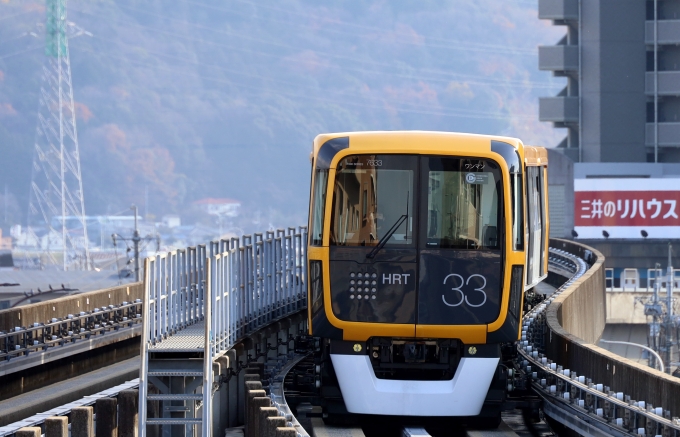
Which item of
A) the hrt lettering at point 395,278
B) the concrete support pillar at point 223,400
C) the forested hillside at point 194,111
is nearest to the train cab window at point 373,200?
the hrt lettering at point 395,278

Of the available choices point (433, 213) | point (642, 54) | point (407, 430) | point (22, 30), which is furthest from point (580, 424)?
point (22, 30)

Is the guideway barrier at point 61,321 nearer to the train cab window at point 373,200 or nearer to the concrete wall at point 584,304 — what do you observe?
the train cab window at point 373,200

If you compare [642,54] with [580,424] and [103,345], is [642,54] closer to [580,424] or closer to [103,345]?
[103,345]

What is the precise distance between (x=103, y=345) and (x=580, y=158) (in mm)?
67374

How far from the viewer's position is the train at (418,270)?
1292 cm

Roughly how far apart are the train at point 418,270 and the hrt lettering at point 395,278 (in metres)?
0.01

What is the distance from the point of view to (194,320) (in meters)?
15.3

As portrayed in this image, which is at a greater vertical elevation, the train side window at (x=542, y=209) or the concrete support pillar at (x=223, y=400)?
the train side window at (x=542, y=209)

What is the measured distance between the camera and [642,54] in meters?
83.3

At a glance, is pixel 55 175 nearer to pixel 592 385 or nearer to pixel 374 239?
pixel 374 239

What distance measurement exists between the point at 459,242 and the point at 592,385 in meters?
2.11

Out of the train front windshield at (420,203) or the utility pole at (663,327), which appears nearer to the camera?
the train front windshield at (420,203)

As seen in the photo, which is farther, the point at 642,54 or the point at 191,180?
the point at 191,180

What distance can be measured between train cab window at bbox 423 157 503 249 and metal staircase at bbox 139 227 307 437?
2.34 m
